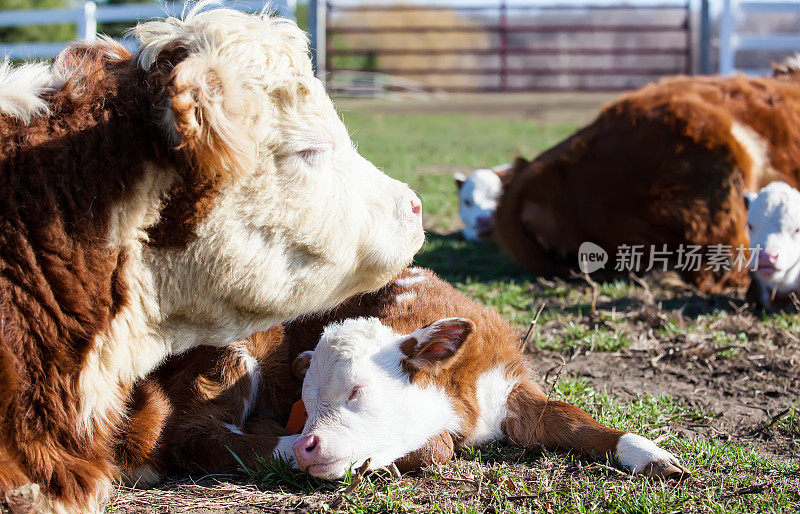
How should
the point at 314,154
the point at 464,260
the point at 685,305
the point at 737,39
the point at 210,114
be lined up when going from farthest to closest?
1. the point at 737,39
2. the point at 464,260
3. the point at 685,305
4. the point at 314,154
5. the point at 210,114

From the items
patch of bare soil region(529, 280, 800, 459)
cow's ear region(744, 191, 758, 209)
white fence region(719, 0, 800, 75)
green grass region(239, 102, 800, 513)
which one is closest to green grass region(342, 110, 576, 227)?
green grass region(239, 102, 800, 513)

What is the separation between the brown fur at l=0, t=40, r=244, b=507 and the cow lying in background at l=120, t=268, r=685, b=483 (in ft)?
1.76

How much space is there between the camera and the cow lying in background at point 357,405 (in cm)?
288

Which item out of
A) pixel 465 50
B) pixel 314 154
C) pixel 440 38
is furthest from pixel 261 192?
pixel 440 38

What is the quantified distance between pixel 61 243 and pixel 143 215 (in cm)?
24

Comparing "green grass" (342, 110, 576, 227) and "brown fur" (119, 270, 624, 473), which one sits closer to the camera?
"brown fur" (119, 270, 624, 473)

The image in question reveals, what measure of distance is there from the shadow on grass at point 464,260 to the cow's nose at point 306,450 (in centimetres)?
347

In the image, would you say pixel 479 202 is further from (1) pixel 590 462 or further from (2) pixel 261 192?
(2) pixel 261 192

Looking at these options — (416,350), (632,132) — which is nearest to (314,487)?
(416,350)

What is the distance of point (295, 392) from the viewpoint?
3.43 meters

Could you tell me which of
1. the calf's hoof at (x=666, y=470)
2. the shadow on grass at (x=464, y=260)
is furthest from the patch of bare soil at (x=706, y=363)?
the shadow on grass at (x=464, y=260)

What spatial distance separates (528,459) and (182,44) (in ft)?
6.39

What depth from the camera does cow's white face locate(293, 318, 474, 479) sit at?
9.16 feet

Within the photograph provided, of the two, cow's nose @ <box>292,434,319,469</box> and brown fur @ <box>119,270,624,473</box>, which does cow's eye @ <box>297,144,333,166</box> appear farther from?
cow's nose @ <box>292,434,319,469</box>
